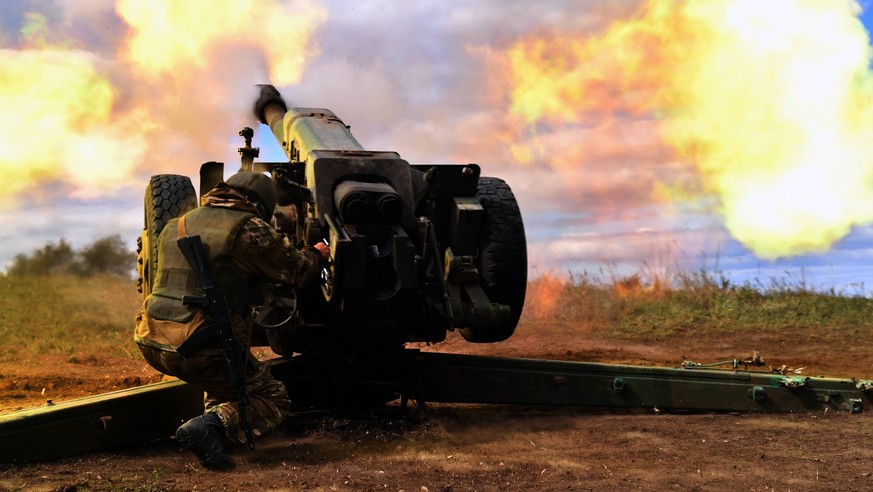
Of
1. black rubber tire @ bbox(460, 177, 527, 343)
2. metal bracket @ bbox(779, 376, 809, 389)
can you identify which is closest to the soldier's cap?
black rubber tire @ bbox(460, 177, 527, 343)

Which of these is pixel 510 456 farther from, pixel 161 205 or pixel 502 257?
pixel 161 205

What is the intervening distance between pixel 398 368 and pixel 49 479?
241 cm

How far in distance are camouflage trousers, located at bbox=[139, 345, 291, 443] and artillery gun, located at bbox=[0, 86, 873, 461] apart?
1.19 ft

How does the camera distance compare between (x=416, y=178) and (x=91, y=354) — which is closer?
(x=416, y=178)

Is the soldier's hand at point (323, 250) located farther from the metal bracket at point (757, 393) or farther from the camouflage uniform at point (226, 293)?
the metal bracket at point (757, 393)

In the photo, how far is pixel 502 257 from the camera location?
6.00 metres

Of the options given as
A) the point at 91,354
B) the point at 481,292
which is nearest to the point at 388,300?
the point at 481,292

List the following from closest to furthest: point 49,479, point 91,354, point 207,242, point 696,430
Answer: point 49,479
point 207,242
point 696,430
point 91,354

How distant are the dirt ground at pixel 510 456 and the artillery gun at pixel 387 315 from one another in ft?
0.52

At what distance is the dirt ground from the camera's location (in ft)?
13.2

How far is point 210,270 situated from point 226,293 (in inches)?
6.2

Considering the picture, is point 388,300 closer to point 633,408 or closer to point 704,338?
point 633,408

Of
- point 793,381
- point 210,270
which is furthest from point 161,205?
point 793,381

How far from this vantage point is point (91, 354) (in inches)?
387
